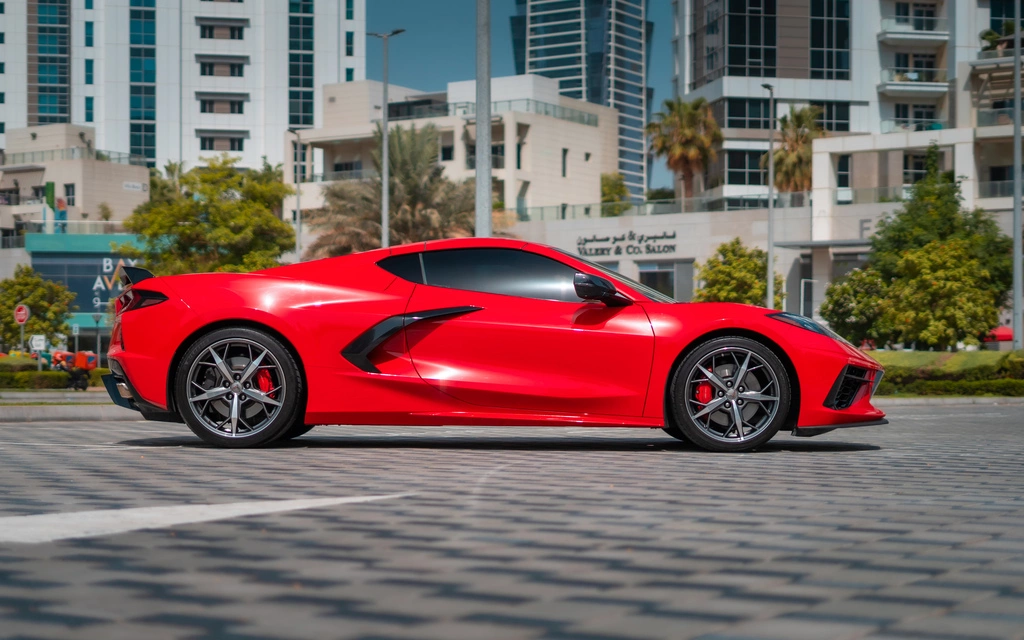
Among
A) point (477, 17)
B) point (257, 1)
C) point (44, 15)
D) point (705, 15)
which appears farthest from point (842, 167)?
point (44, 15)

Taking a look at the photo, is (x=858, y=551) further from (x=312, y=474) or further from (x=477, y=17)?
(x=477, y=17)

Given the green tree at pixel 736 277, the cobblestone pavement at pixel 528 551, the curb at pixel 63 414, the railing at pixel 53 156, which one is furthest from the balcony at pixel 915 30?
the cobblestone pavement at pixel 528 551

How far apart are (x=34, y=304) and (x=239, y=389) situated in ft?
200

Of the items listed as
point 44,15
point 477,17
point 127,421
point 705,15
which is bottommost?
point 127,421

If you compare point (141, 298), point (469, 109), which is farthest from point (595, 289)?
point (469, 109)

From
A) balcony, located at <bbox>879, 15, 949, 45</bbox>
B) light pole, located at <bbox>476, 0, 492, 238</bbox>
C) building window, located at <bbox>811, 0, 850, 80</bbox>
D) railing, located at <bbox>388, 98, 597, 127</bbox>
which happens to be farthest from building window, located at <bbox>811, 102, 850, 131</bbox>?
light pole, located at <bbox>476, 0, 492, 238</bbox>

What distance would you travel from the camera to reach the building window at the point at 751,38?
67750 millimetres

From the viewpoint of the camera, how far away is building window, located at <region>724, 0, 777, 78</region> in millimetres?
67750

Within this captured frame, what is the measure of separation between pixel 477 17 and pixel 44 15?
10549 cm

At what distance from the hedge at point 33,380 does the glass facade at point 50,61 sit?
85.3 metres

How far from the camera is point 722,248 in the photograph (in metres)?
52.8

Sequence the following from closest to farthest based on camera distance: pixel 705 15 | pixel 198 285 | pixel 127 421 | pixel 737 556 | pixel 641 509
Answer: pixel 737 556 < pixel 641 509 < pixel 198 285 < pixel 127 421 < pixel 705 15

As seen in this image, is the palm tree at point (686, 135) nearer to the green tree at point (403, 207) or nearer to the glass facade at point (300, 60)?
the green tree at point (403, 207)

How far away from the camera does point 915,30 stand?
64438 mm
